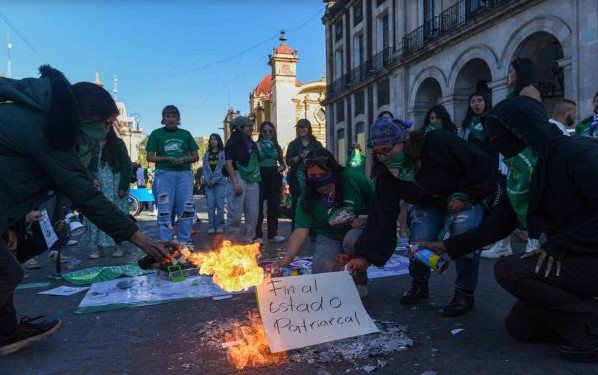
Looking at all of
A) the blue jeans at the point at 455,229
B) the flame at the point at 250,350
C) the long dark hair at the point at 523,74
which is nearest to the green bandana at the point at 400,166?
the blue jeans at the point at 455,229

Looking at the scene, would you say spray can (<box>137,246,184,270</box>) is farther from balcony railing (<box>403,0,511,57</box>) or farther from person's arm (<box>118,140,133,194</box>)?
balcony railing (<box>403,0,511,57</box>)

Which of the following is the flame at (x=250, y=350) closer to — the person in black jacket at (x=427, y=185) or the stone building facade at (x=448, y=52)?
the person in black jacket at (x=427, y=185)

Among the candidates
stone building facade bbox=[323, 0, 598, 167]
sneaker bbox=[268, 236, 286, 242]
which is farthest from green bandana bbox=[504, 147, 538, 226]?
stone building facade bbox=[323, 0, 598, 167]

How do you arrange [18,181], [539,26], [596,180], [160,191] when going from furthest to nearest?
[539,26] → [160,191] → [18,181] → [596,180]

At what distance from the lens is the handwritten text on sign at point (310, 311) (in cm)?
303

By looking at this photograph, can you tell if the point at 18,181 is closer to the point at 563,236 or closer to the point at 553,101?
the point at 563,236

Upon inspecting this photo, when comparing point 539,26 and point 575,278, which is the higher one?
point 539,26

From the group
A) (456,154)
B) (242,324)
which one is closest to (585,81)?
(456,154)

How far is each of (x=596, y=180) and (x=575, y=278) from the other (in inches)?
22.1

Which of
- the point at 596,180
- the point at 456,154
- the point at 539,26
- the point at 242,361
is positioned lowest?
the point at 242,361

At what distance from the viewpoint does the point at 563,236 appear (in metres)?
2.64

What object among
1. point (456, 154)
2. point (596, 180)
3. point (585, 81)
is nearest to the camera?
point (596, 180)

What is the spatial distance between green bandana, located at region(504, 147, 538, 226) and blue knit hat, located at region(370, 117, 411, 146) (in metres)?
0.74

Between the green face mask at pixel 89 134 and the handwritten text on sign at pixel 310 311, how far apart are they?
1.38m
